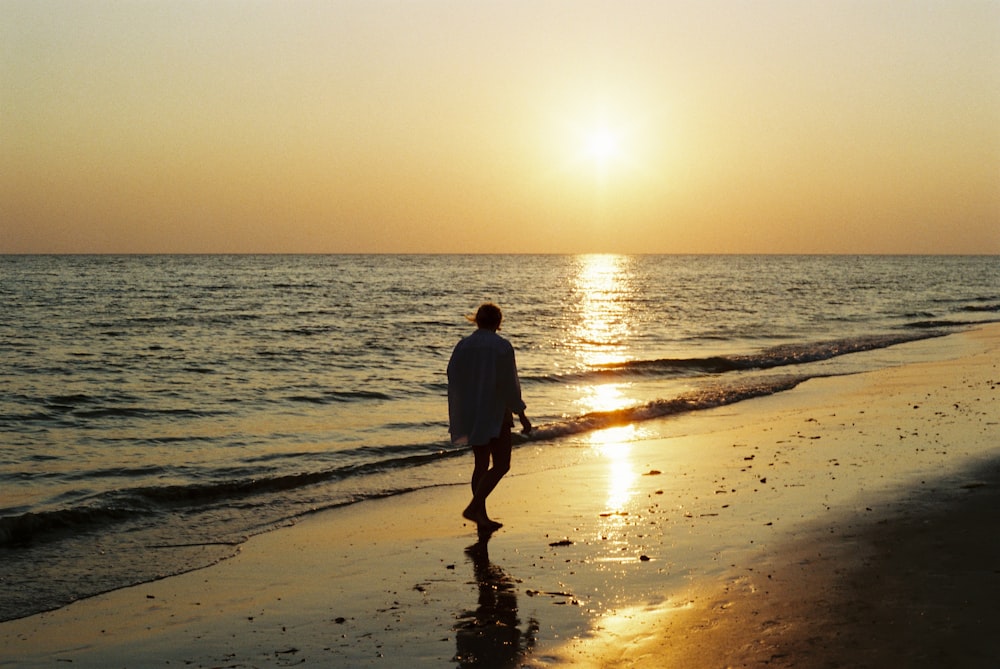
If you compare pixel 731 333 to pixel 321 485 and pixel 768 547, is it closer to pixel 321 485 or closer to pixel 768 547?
pixel 321 485

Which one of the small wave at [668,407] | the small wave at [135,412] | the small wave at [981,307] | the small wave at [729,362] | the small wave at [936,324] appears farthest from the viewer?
the small wave at [981,307]

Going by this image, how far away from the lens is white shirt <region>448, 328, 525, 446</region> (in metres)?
8.12

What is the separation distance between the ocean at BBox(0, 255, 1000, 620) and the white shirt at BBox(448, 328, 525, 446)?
2.38m

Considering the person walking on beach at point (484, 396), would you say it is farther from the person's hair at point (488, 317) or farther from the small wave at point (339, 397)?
the small wave at point (339, 397)

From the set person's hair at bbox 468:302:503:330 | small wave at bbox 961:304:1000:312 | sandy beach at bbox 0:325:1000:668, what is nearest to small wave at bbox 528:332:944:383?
sandy beach at bbox 0:325:1000:668

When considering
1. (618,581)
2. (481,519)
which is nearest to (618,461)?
(481,519)

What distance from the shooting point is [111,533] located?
8984 mm

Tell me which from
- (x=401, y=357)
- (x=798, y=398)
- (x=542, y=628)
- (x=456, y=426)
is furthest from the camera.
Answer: (x=401, y=357)

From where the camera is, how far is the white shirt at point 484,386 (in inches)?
320

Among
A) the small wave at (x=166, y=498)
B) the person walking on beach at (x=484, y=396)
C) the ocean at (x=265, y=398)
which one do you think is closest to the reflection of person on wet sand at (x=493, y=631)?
the person walking on beach at (x=484, y=396)

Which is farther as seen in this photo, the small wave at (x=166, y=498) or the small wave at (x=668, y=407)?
the small wave at (x=668, y=407)

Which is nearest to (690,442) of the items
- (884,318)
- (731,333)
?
(731,333)

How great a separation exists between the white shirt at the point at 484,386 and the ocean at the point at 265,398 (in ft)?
7.81

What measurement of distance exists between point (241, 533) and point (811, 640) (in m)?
5.44
